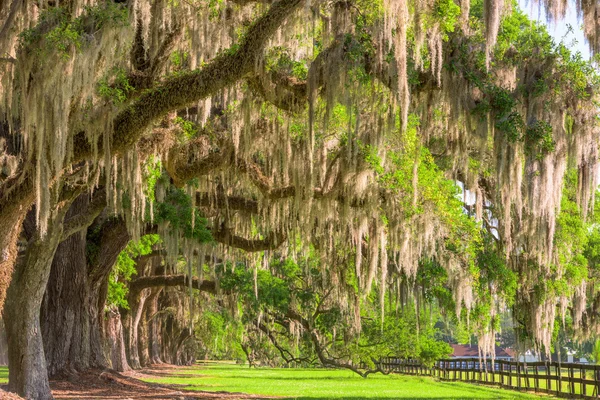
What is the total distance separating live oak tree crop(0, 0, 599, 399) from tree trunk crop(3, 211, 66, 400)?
0.02 m

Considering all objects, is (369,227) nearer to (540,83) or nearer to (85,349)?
(540,83)

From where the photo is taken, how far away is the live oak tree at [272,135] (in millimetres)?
9375

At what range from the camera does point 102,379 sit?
667 inches

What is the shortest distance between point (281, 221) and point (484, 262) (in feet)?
13.8

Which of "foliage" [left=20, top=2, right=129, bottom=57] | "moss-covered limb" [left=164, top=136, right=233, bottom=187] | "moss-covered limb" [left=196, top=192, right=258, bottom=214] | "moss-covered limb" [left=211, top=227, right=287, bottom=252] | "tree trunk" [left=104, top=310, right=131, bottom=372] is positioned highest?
"foliage" [left=20, top=2, right=129, bottom=57]

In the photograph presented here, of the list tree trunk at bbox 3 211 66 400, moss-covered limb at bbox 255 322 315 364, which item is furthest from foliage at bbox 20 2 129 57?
moss-covered limb at bbox 255 322 315 364

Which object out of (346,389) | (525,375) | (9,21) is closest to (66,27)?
(9,21)

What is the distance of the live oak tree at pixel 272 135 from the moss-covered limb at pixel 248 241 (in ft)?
0.13

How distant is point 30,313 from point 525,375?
Result: 14790 millimetres

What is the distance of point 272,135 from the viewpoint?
41.4ft

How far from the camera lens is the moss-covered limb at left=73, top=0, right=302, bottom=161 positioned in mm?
9266

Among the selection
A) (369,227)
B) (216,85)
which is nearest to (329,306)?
(369,227)

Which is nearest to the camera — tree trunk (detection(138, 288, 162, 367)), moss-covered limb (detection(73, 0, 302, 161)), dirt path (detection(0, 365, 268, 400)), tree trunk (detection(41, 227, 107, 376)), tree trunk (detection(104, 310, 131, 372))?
moss-covered limb (detection(73, 0, 302, 161))

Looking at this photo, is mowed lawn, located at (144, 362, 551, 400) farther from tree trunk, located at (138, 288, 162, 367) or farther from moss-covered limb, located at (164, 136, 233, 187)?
moss-covered limb, located at (164, 136, 233, 187)
